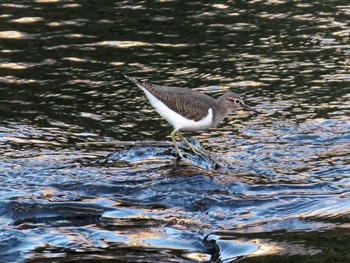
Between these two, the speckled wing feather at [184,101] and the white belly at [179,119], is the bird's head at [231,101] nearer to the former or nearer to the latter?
the speckled wing feather at [184,101]

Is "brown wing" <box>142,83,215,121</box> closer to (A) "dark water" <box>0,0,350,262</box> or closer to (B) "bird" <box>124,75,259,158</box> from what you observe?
(B) "bird" <box>124,75,259,158</box>

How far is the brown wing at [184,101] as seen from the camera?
35.3 ft

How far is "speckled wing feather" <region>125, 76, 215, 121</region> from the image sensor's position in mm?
10750

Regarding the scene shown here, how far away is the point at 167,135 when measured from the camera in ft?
39.3

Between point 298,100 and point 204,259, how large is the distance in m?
5.10

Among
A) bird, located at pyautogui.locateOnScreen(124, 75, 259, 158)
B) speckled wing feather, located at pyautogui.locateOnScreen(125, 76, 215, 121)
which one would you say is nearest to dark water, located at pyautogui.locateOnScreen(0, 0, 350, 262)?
bird, located at pyautogui.locateOnScreen(124, 75, 259, 158)

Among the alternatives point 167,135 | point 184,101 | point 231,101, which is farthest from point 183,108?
point 167,135

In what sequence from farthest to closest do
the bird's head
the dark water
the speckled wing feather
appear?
the bird's head
the speckled wing feather
the dark water

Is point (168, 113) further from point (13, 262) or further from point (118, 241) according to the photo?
point (13, 262)

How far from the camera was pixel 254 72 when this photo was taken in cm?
1340

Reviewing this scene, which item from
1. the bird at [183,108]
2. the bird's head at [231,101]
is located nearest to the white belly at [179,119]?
the bird at [183,108]

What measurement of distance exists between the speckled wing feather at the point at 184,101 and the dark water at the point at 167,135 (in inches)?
23.5

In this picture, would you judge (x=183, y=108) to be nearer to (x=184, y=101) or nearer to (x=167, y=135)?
(x=184, y=101)

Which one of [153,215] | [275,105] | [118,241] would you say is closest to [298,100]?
[275,105]
